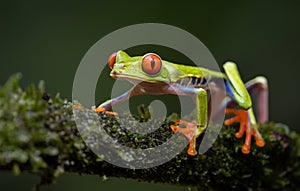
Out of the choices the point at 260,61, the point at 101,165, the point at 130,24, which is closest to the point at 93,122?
the point at 101,165

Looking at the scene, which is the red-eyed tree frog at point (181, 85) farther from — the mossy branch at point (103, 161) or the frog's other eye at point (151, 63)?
the mossy branch at point (103, 161)

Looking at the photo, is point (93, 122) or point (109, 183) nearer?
point (93, 122)

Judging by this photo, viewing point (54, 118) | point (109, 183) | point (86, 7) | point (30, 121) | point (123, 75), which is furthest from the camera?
point (86, 7)

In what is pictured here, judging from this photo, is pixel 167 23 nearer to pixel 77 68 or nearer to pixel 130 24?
pixel 130 24

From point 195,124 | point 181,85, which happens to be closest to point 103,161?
point 195,124

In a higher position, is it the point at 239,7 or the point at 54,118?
the point at 239,7

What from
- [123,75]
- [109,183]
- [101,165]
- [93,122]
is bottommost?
[109,183]

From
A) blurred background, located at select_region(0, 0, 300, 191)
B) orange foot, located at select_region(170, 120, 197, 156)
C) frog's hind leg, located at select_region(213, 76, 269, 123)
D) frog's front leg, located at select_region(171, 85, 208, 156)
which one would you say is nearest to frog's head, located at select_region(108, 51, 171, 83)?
frog's front leg, located at select_region(171, 85, 208, 156)
